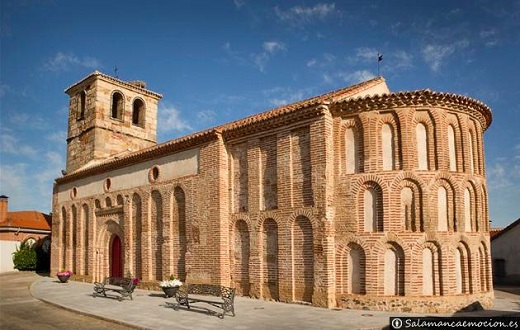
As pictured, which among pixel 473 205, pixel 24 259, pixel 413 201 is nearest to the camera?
pixel 413 201

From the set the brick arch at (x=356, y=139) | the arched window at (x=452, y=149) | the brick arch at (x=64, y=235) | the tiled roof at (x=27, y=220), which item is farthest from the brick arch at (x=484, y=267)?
the tiled roof at (x=27, y=220)

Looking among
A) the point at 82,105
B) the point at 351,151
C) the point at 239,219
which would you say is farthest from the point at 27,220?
the point at 351,151

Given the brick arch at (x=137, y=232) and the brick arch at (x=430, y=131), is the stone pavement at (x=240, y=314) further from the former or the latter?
the brick arch at (x=430, y=131)

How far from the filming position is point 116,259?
829 inches

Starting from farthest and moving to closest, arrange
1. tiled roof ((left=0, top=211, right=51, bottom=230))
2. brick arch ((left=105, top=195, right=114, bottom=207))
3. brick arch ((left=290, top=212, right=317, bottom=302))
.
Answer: tiled roof ((left=0, top=211, right=51, bottom=230)), brick arch ((left=105, top=195, right=114, bottom=207)), brick arch ((left=290, top=212, right=317, bottom=302))

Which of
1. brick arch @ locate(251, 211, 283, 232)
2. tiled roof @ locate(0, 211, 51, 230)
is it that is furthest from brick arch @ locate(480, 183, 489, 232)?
tiled roof @ locate(0, 211, 51, 230)

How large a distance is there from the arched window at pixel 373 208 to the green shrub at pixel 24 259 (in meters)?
27.0

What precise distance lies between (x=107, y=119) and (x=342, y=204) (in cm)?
1778

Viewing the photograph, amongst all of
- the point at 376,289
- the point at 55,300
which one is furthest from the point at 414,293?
the point at 55,300

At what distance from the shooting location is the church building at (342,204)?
12.5 metres

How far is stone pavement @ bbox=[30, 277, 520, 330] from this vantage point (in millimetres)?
10391

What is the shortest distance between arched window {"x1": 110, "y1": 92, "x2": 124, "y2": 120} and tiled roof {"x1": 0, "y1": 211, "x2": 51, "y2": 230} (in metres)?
12.9

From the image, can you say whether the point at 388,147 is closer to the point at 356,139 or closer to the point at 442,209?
the point at 356,139

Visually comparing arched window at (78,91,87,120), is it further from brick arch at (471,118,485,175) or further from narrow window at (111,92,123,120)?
brick arch at (471,118,485,175)
